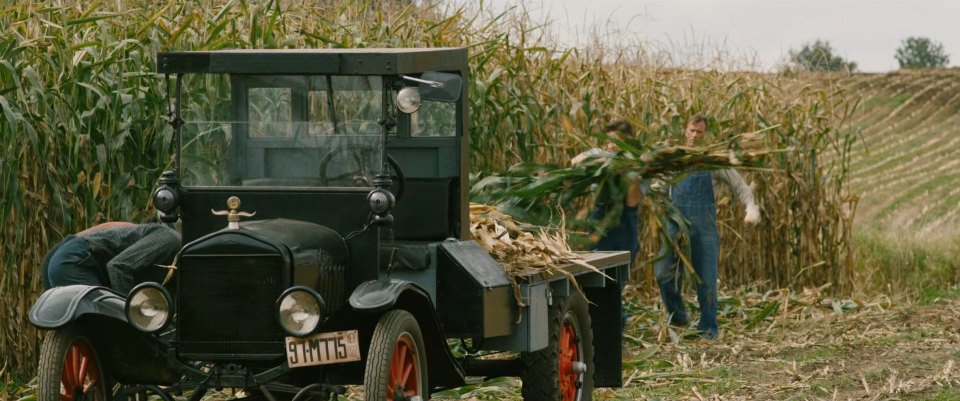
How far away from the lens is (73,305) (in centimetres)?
599

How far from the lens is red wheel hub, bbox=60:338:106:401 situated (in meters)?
6.09

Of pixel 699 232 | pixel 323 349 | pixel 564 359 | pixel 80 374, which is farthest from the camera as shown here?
pixel 699 232

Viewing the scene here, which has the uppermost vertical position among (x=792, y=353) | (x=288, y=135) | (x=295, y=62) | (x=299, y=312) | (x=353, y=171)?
(x=295, y=62)

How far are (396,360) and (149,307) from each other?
1.04 metres

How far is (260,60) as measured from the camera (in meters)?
6.51

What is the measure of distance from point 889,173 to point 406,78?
33243mm

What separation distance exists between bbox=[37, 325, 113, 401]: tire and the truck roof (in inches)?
51.0

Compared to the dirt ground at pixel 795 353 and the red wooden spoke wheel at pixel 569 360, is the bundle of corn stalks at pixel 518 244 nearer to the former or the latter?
the red wooden spoke wheel at pixel 569 360

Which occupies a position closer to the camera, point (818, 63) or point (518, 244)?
point (518, 244)

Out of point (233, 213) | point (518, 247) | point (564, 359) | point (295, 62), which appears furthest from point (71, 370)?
point (564, 359)

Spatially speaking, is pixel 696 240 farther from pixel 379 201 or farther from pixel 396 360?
pixel 396 360

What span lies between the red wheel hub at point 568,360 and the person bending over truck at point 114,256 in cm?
220

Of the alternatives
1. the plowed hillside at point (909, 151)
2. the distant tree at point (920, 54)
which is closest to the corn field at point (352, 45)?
the plowed hillside at point (909, 151)

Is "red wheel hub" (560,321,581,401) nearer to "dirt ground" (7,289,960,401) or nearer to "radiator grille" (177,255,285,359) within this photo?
"dirt ground" (7,289,960,401)
